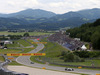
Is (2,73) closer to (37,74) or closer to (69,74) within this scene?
(37,74)

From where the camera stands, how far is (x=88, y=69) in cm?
5884

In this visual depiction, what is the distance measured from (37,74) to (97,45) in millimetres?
63699

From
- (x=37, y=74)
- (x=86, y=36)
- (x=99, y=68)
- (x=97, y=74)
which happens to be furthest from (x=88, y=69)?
(x=86, y=36)

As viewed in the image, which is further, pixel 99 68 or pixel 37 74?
pixel 99 68

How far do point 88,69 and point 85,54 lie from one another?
27.9 meters

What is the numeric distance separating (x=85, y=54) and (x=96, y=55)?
14.8 ft

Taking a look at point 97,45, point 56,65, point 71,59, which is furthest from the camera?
point 97,45

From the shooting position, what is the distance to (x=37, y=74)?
51.4 m

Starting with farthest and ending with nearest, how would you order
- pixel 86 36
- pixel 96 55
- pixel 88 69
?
pixel 86 36, pixel 96 55, pixel 88 69

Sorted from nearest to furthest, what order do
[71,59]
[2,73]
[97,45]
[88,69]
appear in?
[2,73] → [88,69] → [71,59] → [97,45]

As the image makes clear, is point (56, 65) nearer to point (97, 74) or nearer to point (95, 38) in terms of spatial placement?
point (97, 74)

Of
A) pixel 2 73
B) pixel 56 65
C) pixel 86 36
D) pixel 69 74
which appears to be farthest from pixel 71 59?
pixel 86 36

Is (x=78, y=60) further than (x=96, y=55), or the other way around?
(x=96, y=55)

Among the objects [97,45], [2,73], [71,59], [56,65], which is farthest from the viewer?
[97,45]
